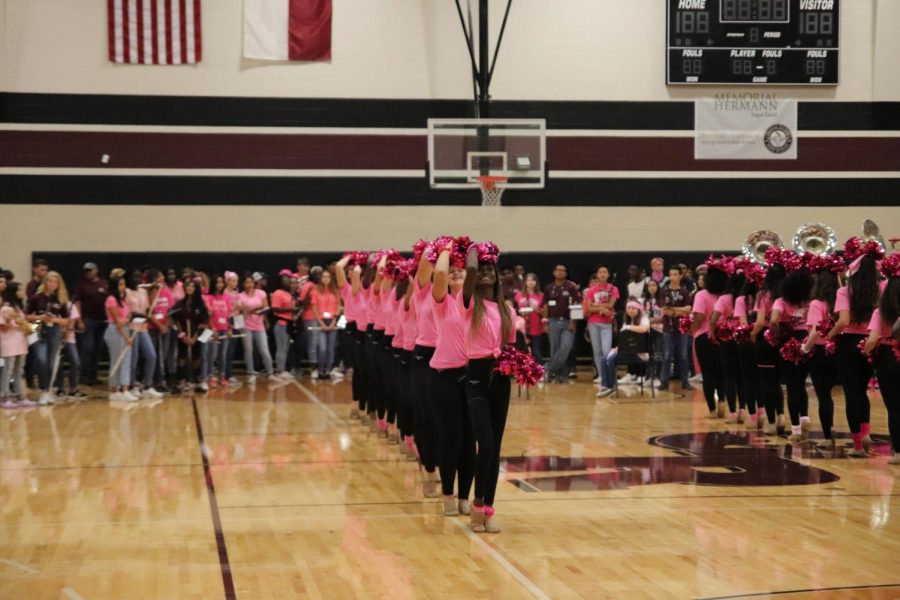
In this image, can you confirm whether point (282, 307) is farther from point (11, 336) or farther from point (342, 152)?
point (11, 336)

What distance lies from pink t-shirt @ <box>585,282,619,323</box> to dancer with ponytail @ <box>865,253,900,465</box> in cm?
745

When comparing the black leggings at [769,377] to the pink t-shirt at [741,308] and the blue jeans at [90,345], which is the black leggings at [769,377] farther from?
the blue jeans at [90,345]

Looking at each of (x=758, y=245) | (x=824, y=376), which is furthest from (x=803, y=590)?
(x=758, y=245)

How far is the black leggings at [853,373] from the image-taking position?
35.0ft

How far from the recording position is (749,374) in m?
13.0

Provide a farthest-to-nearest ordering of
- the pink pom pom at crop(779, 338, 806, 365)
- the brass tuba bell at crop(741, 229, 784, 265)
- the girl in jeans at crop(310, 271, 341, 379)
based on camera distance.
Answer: the girl in jeans at crop(310, 271, 341, 379)
the brass tuba bell at crop(741, 229, 784, 265)
the pink pom pom at crop(779, 338, 806, 365)

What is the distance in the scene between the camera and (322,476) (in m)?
10.2

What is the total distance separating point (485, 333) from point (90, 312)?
39.5 feet

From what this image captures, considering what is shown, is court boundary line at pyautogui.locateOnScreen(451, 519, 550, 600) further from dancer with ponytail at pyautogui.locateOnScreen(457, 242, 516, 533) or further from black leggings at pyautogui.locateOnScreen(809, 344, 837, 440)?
black leggings at pyautogui.locateOnScreen(809, 344, 837, 440)

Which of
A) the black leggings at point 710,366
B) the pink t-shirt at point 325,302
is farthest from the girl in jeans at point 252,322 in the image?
the black leggings at point 710,366

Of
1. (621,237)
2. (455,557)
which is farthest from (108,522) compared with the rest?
(621,237)

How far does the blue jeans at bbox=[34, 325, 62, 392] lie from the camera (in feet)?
53.9

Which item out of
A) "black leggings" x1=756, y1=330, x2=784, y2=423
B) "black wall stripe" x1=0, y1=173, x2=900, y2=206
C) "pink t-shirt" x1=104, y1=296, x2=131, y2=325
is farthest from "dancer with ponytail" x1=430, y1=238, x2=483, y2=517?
"black wall stripe" x1=0, y1=173, x2=900, y2=206

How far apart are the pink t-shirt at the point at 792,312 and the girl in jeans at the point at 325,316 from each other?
31.0ft
